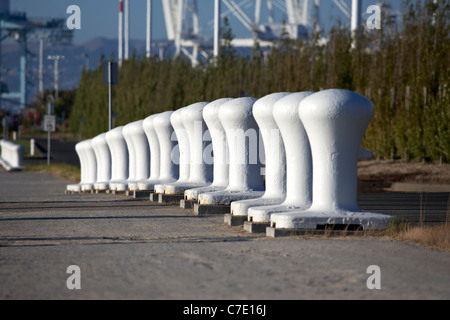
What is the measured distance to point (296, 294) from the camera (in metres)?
5.29

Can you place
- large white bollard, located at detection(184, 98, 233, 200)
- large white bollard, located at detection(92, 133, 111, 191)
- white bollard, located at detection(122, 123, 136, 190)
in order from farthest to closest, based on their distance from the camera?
1. large white bollard, located at detection(92, 133, 111, 191)
2. white bollard, located at detection(122, 123, 136, 190)
3. large white bollard, located at detection(184, 98, 233, 200)

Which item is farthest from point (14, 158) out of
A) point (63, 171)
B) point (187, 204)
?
point (187, 204)

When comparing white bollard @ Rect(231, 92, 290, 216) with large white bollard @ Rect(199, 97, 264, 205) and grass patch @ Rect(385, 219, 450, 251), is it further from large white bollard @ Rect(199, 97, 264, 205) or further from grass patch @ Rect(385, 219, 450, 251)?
grass patch @ Rect(385, 219, 450, 251)

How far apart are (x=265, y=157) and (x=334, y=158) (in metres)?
1.85

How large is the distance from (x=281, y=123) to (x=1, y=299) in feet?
15.2

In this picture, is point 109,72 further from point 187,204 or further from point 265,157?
point 265,157

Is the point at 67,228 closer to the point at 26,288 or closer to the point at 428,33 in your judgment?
the point at 26,288

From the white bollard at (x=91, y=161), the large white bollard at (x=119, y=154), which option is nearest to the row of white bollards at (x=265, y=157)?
the large white bollard at (x=119, y=154)

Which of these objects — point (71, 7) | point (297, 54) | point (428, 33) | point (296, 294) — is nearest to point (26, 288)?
point (296, 294)

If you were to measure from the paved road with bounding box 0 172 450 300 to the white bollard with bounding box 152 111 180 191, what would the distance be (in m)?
5.52

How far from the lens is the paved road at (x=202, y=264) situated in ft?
17.7

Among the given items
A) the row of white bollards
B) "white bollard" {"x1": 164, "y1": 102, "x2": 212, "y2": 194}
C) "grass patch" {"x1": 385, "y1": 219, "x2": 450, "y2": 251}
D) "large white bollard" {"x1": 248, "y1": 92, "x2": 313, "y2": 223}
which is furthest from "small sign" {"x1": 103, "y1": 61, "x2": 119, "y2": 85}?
"grass patch" {"x1": 385, "y1": 219, "x2": 450, "y2": 251}

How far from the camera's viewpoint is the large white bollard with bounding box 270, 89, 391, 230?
328 inches

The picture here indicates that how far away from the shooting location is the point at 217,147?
12016 mm
